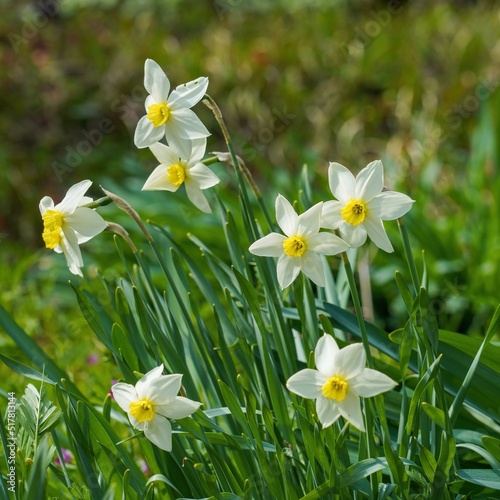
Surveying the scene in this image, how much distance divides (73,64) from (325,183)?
2153 mm

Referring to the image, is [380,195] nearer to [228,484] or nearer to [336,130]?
[228,484]

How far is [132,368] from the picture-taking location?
4.35ft

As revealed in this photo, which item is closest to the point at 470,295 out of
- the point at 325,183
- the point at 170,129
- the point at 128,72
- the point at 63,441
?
the point at 325,183

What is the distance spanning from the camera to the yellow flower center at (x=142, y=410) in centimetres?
108

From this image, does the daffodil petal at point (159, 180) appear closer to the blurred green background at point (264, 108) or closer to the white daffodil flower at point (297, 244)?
the white daffodil flower at point (297, 244)

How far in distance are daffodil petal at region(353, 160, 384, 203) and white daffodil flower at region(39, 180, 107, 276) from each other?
0.38 m

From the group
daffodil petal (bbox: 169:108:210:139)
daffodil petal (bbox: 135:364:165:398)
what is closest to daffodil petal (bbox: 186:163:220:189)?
daffodil petal (bbox: 169:108:210:139)

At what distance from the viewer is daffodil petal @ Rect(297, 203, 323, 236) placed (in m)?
1.09

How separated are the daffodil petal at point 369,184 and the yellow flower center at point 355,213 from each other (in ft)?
0.03

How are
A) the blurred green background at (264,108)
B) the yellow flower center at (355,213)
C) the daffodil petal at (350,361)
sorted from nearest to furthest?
the daffodil petal at (350,361), the yellow flower center at (355,213), the blurred green background at (264,108)

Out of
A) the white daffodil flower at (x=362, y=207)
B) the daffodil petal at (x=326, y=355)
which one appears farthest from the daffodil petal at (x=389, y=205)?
the daffodil petal at (x=326, y=355)

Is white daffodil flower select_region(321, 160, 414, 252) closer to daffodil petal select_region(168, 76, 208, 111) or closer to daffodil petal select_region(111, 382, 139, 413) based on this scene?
daffodil petal select_region(168, 76, 208, 111)

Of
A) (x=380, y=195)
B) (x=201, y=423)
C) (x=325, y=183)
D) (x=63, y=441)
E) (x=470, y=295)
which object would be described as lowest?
(x=470, y=295)

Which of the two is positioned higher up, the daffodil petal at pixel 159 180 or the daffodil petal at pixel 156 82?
the daffodil petal at pixel 156 82
